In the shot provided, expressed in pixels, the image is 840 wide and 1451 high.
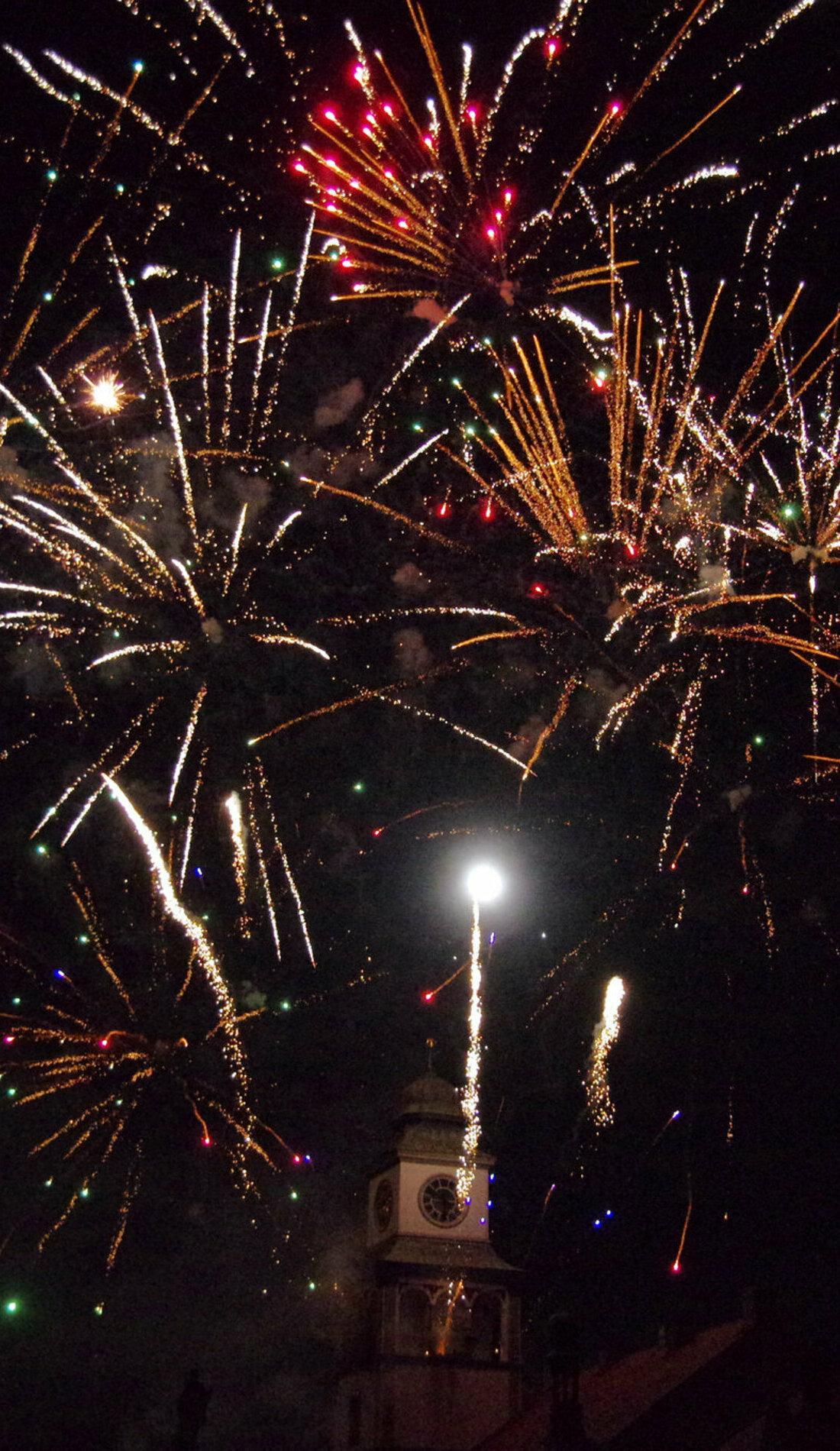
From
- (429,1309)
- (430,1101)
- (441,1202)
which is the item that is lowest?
(429,1309)

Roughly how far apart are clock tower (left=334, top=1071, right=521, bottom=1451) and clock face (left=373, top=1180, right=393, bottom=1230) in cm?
4

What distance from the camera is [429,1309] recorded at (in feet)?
114

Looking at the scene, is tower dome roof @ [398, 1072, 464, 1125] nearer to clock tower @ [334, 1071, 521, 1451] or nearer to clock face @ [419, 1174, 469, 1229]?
clock tower @ [334, 1071, 521, 1451]

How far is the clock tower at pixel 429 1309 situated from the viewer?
108 ft

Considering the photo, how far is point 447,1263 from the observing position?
114 feet

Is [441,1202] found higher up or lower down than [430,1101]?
lower down

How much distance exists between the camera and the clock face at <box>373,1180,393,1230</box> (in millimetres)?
36062

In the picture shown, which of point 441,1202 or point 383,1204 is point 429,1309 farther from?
point 383,1204

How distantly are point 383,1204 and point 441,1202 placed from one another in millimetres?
1709

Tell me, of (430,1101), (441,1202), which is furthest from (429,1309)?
(430,1101)

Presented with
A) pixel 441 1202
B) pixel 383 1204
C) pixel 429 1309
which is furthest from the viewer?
pixel 383 1204

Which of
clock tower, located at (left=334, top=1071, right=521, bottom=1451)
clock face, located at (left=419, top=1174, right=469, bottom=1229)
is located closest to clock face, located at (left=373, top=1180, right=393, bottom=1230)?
clock tower, located at (left=334, top=1071, right=521, bottom=1451)

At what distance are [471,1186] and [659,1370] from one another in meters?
12.9

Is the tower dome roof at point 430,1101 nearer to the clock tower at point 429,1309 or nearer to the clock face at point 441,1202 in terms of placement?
the clock tower at point 429,1309
